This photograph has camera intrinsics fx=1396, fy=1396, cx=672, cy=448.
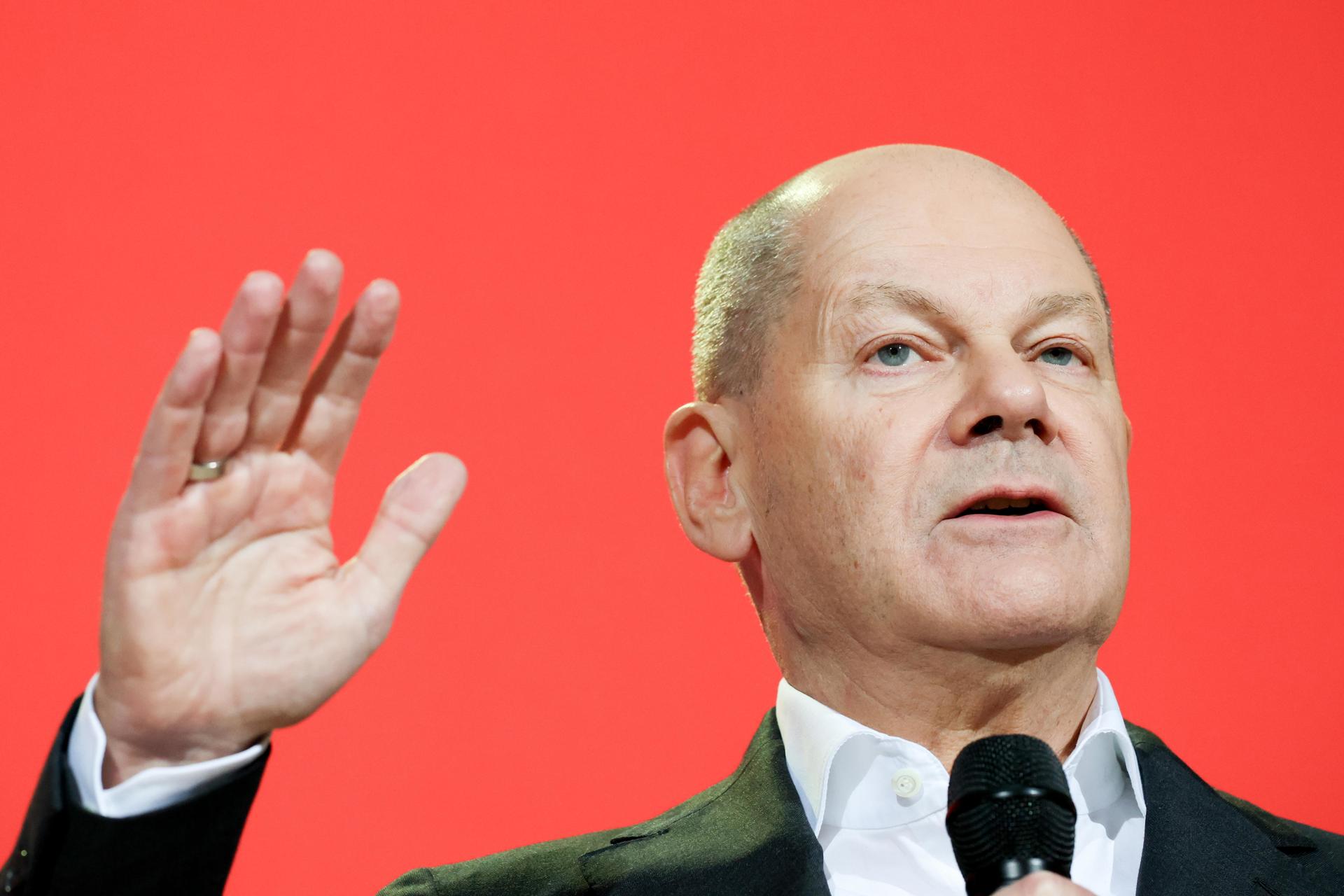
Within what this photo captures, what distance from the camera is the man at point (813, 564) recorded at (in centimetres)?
145

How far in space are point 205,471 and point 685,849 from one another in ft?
2.72

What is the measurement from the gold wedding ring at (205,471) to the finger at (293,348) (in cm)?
5

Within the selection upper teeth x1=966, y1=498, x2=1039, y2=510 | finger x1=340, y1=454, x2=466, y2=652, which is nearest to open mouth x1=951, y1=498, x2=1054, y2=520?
upper teeth x1=966, y1=498, x2=1039, y2=510

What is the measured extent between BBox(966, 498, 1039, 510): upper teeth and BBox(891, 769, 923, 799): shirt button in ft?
1.15

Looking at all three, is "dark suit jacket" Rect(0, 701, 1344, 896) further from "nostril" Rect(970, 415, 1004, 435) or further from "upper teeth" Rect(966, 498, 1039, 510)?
"nostril" Rect(970, 415, 1004, 435)

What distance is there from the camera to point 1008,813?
1.14 metres

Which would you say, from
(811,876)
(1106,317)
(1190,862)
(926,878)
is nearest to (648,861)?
(811,876)

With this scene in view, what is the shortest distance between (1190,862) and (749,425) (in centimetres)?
81

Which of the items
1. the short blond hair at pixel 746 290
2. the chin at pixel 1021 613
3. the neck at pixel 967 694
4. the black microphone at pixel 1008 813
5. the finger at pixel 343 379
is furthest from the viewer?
the short blond hair at pixel 746 290

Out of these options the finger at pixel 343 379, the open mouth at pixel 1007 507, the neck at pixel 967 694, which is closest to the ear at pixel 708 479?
the neck at pixel 967 694

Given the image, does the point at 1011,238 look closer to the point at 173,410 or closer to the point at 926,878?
the point at 926,878

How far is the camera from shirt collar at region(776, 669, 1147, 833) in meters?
1.79

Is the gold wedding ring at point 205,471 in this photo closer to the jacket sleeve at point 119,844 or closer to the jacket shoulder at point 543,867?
the jacket sleeve at point 119,844

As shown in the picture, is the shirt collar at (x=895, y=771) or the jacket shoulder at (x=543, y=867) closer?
the shirt collar at (x=895, y=771)
